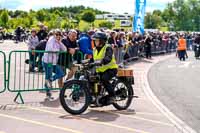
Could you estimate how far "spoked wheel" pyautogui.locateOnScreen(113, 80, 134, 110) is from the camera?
38.0 feet

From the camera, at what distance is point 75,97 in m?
11.0

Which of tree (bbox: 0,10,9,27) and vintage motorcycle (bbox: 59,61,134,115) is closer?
vintage motorcycle (bbox: 59,61,134,115)

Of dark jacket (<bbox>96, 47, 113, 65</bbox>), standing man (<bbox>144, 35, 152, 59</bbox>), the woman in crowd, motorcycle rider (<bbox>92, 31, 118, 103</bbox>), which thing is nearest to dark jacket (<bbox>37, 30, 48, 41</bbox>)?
the woman in crowd

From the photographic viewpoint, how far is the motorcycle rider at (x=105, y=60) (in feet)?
36.7

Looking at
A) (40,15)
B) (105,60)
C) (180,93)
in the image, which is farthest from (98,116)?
(40,15)

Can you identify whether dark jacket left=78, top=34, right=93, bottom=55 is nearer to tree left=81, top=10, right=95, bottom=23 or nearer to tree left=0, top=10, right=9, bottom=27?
tree left=0, top=10, right=9, bottom=27

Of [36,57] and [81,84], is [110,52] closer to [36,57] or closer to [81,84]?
[81,84]

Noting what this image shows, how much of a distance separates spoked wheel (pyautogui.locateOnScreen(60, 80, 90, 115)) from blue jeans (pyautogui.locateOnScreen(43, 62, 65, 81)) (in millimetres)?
2267

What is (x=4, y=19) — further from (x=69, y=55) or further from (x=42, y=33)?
(x=69, y=55)

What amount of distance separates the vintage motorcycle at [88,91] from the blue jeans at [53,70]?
1.68 m

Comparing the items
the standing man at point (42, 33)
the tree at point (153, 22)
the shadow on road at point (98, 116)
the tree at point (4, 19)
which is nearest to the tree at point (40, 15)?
the tree at point (4, 19)

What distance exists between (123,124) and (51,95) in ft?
12.7

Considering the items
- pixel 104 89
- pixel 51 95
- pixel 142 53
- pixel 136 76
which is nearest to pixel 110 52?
pixel 104 89

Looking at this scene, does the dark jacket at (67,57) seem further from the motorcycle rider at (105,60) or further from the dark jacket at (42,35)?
the dark jacket at (42,35)
